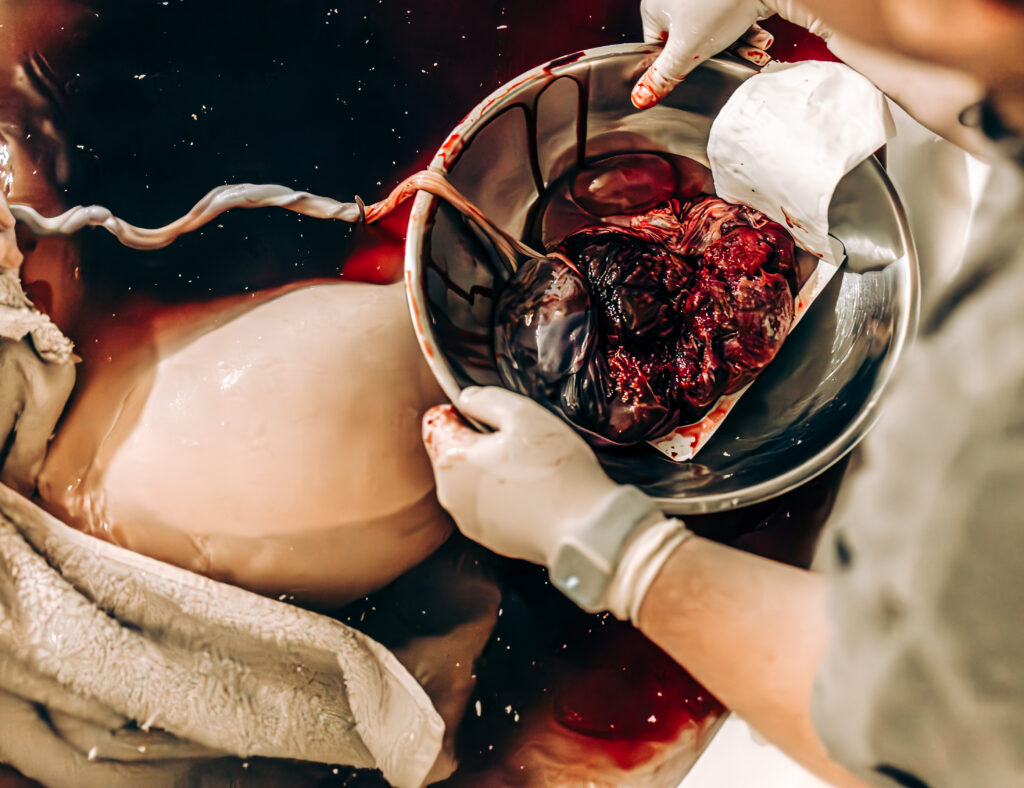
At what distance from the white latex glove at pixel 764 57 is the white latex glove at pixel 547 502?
16.0 inches

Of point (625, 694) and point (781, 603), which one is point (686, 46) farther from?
point (625, 694)

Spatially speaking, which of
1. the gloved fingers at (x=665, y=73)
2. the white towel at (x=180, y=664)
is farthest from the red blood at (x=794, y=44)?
the white towel at (x=180, y=664)

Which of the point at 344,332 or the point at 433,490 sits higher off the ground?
the point at 344,332

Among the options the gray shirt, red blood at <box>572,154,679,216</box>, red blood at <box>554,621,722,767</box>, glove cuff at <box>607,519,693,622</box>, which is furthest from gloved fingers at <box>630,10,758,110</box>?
red blood at <box>554,621,722,767</box>

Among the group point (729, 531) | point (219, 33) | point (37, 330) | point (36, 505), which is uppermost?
point (219, 33)

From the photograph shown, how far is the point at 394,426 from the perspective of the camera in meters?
0.68

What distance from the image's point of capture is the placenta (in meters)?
0.66

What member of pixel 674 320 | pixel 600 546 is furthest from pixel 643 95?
pixel 600 546

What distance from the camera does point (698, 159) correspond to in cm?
80

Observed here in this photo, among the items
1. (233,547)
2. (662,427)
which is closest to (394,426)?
(233,547)

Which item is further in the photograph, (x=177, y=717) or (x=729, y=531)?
(x=729, y=531)

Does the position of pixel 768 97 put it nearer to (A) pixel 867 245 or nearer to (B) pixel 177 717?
(A) pixel 867 245

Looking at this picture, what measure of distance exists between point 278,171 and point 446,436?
0.38 meters

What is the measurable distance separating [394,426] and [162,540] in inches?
10.1
